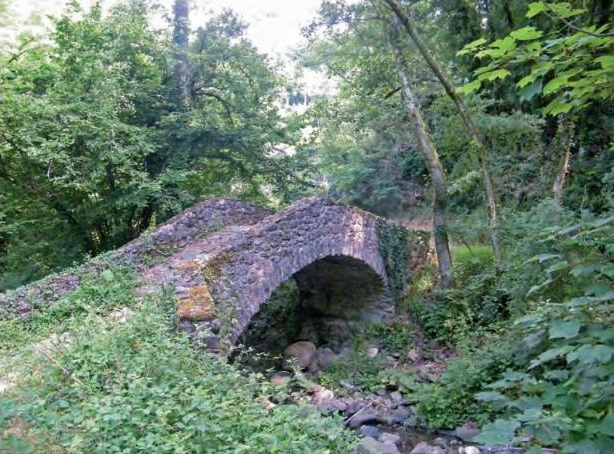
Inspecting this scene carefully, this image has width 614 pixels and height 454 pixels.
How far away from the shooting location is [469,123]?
7633mm

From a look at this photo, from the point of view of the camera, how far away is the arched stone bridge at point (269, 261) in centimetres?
501

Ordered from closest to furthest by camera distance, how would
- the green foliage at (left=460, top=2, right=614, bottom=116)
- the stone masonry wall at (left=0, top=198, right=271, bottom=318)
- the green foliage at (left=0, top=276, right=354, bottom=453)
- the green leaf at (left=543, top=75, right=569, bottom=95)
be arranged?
the green foliage at (left=460, top=2, right=614, bottom=116), the green leaf at (left=543, top=75, right=569, bottom=95), the green foliage at (left=0, top=276, right=354, bottom=453), the stone masonry wall at (left=0, top=198, right=271, bottom=318)

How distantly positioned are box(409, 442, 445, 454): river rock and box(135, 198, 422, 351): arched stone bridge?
2100 millimetres

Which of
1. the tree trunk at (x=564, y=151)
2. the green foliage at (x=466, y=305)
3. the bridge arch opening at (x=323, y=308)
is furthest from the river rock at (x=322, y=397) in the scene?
the tree trunk at (x=564, y=151)

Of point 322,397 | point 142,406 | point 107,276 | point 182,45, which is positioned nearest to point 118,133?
point 182,45

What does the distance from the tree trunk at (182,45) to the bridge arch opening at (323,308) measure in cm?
403

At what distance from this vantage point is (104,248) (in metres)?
9.02

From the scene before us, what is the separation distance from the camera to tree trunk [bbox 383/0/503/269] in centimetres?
737

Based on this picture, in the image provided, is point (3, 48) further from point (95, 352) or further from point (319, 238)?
point (95, 352)

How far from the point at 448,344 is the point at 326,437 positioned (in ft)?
16.5

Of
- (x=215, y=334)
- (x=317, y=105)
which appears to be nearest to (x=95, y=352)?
(x=215, y=334)

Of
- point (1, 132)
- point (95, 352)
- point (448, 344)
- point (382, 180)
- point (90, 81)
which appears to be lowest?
point (448, 344)

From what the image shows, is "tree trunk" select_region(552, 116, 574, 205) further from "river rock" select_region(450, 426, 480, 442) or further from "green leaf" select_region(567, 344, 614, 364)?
"green leaf" select_region(567, 344, 614, 364)

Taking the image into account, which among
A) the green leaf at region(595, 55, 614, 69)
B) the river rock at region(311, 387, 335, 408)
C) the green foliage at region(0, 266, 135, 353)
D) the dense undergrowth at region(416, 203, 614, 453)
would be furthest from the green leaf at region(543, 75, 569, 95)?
the river rock at region(311, 387, 335, 408)
